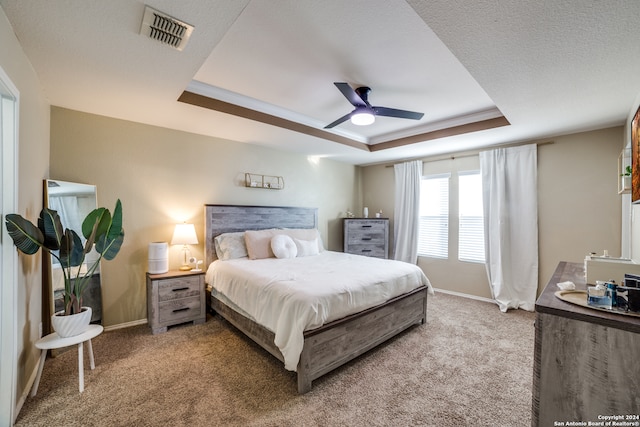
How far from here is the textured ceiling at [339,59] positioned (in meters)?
1.47

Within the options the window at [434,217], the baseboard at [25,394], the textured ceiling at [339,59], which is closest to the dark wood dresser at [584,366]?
the textured ceiling at [339,59]

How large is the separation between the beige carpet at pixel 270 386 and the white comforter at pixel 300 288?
383mm

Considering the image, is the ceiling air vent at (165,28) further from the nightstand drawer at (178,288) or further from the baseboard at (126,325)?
the baseboard at (126,325)

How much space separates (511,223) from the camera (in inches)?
154

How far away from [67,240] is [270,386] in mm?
1960

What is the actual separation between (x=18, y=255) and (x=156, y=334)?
1565 millimetres

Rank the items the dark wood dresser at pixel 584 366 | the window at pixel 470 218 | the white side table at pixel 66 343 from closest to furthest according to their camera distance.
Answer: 1. the dark wood dresser at pixel 584 366
2. the white side table at pixel 66 343
3. the window at pixel 470 218

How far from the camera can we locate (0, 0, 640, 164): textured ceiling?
147 cm

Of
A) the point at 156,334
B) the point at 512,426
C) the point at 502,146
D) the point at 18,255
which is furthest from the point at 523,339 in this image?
the point at 18,255

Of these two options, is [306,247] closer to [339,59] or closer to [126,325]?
[126,325]

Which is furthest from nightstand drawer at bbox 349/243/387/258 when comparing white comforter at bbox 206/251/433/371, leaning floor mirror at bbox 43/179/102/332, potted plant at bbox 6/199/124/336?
leaning floor mirror at bbox 43/179/102/332

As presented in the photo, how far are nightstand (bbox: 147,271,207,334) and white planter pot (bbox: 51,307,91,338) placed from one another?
0.82 metres

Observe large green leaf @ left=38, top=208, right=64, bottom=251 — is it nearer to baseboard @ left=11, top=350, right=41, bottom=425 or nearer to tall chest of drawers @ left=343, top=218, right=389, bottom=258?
baseboard @ left=11, top=350, right=41, bottom=425

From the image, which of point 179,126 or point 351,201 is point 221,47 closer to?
point 179,126
